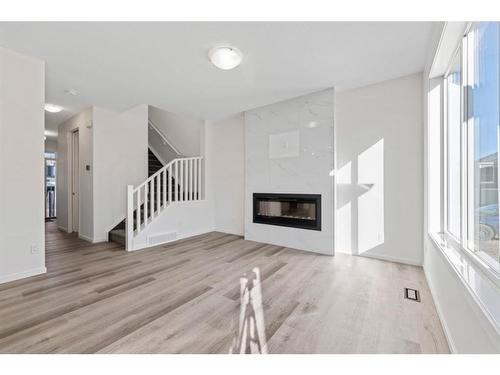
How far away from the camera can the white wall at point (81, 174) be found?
13.7 feet

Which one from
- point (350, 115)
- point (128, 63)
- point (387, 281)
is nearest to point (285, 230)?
point (387, 281)

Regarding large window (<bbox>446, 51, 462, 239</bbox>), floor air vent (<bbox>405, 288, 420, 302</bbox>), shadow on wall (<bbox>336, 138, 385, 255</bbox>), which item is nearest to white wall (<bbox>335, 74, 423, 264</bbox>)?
shadow on wall (<bbox>336, 138, 385, 255</bbox>)

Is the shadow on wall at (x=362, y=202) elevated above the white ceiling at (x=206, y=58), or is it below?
below

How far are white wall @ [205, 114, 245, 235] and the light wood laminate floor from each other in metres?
1.74

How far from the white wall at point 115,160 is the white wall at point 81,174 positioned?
13 centimetres

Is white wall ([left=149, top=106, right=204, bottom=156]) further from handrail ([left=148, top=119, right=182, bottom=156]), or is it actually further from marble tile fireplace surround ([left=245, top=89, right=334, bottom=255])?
marble tile fireplace surround ([left=245, top=89, right=334, bottom=255])

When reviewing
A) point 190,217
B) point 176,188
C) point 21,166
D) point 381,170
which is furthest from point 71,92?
point 381,170

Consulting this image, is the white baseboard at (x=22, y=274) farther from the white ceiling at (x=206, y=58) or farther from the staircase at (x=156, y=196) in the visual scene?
the white ceiling at (x=206, y=58)

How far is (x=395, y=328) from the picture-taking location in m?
1.61

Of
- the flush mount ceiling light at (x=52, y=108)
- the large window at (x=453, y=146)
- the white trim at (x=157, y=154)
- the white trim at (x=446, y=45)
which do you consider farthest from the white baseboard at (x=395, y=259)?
the flush mount ceiling light at (x=52, y=108)

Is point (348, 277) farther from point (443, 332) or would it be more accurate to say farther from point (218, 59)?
point (218, 59)

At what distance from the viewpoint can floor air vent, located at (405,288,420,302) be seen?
2043 millimetres

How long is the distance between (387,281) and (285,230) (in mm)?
1721

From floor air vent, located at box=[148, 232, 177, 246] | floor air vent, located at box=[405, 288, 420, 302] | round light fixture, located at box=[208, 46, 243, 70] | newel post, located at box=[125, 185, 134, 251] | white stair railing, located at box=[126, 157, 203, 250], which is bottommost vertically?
floor air vent, located at box=[405, 288, 420, 302]
